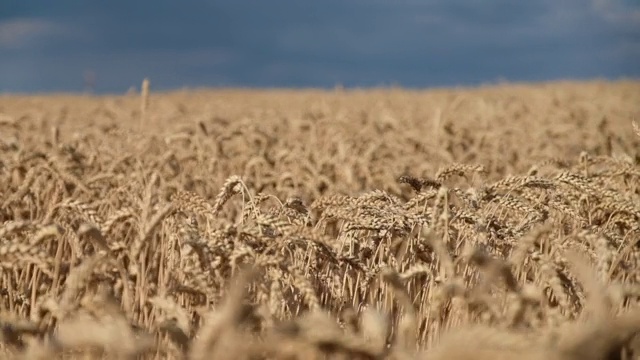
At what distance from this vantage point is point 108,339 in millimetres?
1406

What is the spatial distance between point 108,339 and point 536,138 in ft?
28.9

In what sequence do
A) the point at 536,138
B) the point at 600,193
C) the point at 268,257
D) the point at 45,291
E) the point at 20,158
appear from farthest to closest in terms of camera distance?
the point at 536,138
the point at 20,158
the point at 600,193
the point at 45,291
the point at 268,257

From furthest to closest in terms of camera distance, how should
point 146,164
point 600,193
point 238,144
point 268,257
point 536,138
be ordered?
point 536,138
point 238,144
point 146,164
point 600,193
point 268,257

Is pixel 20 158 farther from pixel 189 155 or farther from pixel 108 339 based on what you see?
pixel 108 339

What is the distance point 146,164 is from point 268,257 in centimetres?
385

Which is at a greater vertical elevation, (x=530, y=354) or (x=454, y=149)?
(x=454, y=149)

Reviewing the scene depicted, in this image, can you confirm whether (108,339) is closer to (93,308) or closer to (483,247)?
→ (93,308)

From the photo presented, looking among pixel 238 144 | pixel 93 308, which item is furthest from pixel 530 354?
pixel 238 144

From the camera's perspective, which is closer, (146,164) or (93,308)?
(93,308)

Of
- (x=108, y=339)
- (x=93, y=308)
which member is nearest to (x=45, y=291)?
(x=93, y=308)

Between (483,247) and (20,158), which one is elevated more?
(20,158)

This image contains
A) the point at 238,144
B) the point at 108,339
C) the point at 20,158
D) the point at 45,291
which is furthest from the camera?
the point at 238,144

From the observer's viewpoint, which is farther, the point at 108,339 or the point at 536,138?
the point at 536,138

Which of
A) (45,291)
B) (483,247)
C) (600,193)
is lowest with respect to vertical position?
(45,291)
